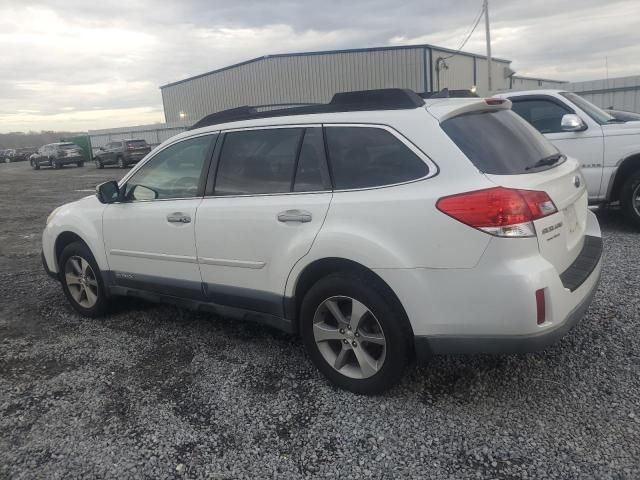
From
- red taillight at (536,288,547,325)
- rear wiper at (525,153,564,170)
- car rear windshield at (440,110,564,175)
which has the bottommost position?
red taillight at (536,288,547,325)

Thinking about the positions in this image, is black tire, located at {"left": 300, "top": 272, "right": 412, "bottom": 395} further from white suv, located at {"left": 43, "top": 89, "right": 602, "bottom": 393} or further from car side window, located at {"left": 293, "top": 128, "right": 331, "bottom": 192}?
car side window, located at {"left": 293, "top": 128, "right": 331, "bottom": 192}

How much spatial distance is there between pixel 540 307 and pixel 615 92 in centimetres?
1613

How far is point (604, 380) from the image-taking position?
124 inches

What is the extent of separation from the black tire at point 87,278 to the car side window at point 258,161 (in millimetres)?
1699

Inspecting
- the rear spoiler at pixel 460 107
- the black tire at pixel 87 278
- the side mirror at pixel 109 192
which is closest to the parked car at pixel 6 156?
the black tire at pixel 87 278

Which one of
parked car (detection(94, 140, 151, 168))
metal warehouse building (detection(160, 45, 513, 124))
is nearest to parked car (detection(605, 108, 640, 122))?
metal warehouse building (detection(160, 45, 513, 124))

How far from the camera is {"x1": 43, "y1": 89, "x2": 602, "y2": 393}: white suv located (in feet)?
8.70

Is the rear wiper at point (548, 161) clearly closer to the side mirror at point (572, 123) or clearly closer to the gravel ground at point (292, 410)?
the gravel ground at point (292, 410)

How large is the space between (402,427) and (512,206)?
4.32 ft

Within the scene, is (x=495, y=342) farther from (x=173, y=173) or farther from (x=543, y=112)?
(x=543, y=112)

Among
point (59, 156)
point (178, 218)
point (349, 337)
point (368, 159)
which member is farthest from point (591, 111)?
point (59, 156)

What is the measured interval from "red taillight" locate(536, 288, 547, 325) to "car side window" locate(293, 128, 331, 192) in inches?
52.1

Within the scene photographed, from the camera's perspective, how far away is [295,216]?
321 cm

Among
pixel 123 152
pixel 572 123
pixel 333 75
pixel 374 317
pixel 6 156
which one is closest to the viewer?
pixel 374 317
